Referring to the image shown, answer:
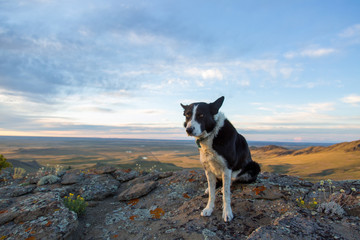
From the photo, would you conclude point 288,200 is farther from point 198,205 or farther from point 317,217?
point 198,205

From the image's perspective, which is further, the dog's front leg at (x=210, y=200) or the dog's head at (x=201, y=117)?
the dog's front leg at (x=210, y=200)

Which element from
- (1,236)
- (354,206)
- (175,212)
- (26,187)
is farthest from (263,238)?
(26,187)

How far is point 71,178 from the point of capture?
800 centimetres

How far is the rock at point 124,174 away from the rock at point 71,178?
53.4 inches

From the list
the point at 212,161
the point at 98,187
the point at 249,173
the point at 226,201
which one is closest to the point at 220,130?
the point at 212,161

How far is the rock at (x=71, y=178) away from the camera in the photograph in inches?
308

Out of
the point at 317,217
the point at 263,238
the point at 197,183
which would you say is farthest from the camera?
the point at 197,183

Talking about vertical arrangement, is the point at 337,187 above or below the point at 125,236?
above

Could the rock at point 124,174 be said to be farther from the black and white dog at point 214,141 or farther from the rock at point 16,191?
the black and white dog at point 214,141

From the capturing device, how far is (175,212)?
17.5ft

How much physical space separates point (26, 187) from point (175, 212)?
571cm

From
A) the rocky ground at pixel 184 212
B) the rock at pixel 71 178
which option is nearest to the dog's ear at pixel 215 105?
the rocky ground at pixel 184 212

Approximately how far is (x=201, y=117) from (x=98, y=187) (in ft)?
17.1

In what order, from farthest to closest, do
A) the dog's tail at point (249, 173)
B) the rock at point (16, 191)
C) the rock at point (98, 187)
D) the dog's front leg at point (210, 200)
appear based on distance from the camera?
1. the rock at point (98, 187)
2. the rock at point (16, 191)
3. the dog's tail at point (249, 173)
4. the dog's front leg at point (210, 200)
